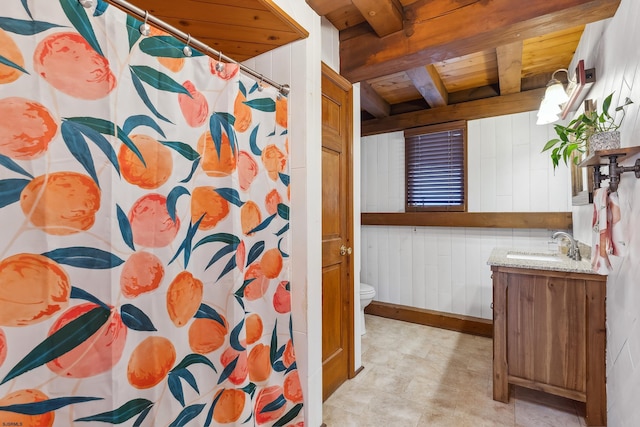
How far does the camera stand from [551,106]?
6.64 feet

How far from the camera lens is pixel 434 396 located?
194cm

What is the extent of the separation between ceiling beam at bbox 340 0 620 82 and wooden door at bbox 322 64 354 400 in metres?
0.24

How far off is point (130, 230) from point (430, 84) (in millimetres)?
2505

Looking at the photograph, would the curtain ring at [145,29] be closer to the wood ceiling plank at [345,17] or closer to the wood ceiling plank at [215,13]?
the wood ceiling plank at [215,13]

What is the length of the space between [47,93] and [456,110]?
10.2ft

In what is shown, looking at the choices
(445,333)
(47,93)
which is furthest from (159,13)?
(445,333)

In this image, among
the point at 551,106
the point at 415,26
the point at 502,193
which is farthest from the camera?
the point at 502,193

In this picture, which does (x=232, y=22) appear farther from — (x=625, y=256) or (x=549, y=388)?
(x=549, y=388)

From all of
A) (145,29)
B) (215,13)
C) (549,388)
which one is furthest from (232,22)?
(549,388)

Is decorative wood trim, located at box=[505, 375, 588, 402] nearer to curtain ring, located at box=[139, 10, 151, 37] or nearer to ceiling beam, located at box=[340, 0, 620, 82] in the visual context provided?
ceiling beam, located at box=[340, 0, 620, 82]

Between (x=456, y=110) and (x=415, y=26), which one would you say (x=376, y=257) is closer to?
(x=456, y=110)

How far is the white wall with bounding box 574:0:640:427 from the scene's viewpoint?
1.25 metres

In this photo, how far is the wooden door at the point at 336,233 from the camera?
6.43 feet

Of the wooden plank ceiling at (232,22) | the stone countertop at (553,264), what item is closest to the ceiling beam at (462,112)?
the stone countertop at (553,264)
